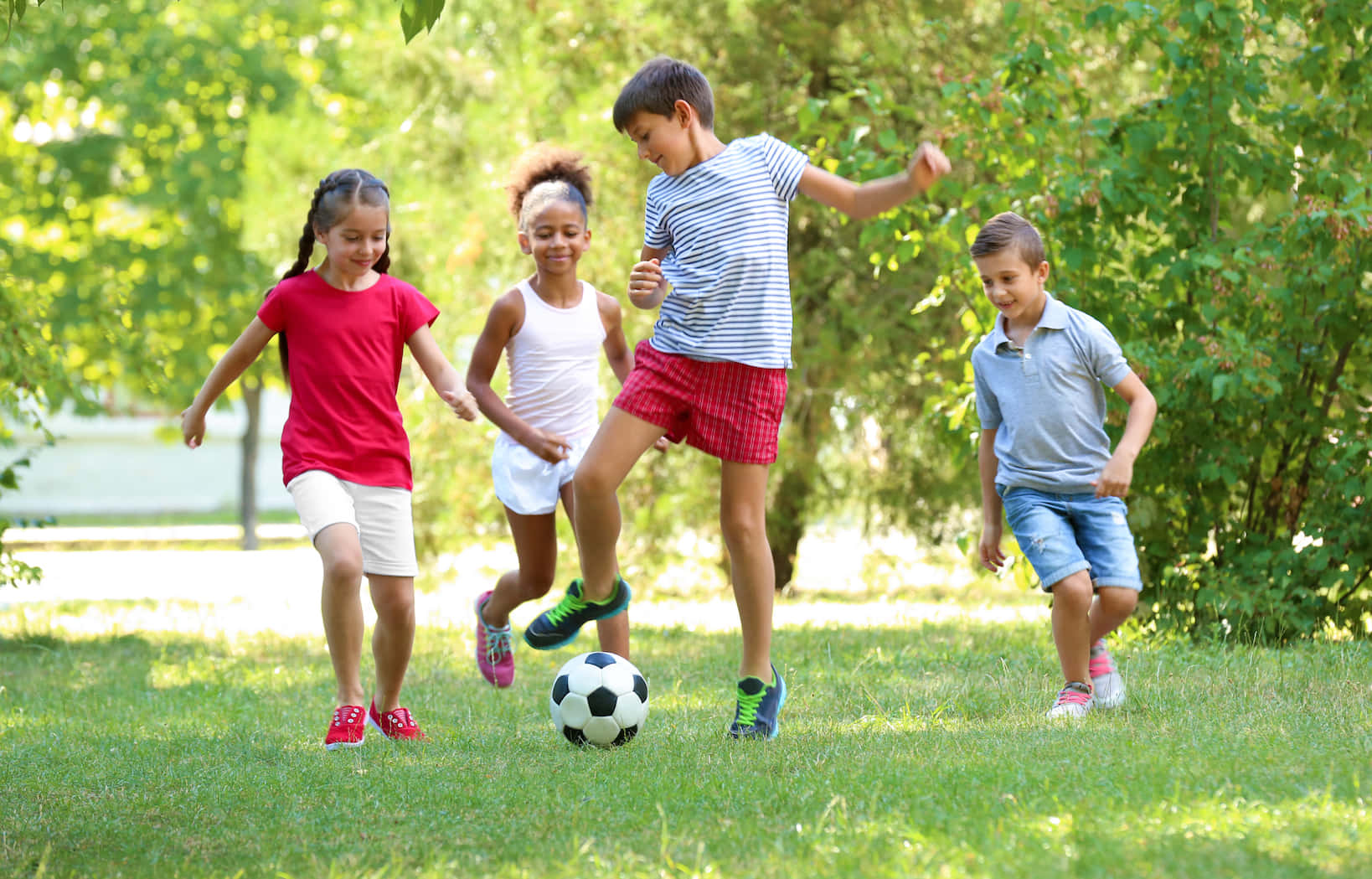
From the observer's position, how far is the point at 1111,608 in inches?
195

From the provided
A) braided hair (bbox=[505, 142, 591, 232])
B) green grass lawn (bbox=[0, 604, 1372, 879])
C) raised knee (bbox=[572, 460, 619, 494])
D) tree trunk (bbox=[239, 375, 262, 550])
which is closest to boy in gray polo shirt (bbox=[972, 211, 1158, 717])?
green grass lawn (bbox=[0, 604, 1372, 879])

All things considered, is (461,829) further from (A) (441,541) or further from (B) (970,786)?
(A) (441,541)

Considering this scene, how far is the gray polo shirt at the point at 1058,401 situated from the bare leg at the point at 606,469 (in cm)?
133

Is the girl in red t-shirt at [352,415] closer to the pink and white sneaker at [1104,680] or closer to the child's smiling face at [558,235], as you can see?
the child's smiling face at [558,235]

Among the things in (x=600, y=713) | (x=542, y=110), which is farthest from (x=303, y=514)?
(x=542, y=110)

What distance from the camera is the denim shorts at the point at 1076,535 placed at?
4859mm

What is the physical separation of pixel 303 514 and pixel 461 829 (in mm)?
1683

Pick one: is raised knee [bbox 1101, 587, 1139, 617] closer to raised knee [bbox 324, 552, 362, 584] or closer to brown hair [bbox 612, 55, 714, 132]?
brown hair [bbox 612, 55, 714, 132]

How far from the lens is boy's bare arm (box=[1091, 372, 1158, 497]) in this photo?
4621 mm

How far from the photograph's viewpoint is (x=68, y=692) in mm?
6309

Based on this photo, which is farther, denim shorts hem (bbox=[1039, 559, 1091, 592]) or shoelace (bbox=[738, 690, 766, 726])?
denim shorts hem (bbox=[1039, 559, 1091, 592])

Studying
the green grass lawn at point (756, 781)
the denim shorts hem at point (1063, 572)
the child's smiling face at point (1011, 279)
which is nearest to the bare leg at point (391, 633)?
the green grass lawn at point (756, 781)

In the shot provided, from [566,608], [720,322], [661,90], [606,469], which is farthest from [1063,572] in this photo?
[661,90]

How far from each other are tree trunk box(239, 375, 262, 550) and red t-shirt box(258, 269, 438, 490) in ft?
57.4
